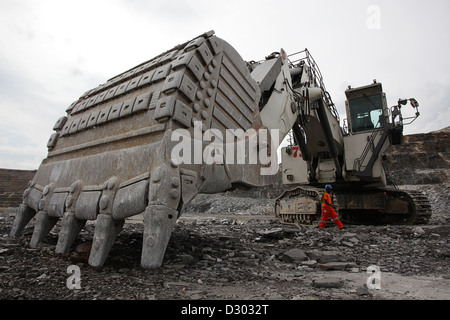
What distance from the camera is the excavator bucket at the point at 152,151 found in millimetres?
2137

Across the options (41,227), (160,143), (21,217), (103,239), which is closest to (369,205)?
(160,143)

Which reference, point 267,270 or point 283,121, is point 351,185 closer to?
point 283,121

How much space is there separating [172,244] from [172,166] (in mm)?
1404

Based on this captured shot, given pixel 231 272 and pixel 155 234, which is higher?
pixel 155 234

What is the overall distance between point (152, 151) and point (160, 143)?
105 millimetres

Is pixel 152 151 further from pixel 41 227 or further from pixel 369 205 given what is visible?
pixel 369 205

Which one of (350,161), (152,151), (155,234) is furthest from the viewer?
(350,161)

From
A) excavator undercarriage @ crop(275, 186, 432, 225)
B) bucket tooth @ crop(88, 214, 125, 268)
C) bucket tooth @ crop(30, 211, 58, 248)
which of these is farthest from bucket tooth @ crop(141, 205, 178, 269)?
excavator undercarriage @ crop(275, 186, 432, 225)

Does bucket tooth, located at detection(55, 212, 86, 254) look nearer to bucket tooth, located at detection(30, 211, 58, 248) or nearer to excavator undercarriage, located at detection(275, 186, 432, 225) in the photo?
bucket tooth, located at detection(30, 211, 58, 248)

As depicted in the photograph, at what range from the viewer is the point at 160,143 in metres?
2.24

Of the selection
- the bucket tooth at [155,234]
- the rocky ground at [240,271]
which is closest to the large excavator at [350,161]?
the rocky ground at [240,271]

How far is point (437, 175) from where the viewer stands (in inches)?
848

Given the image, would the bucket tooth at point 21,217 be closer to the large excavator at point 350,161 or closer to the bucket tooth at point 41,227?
the bucket tooth at point 41,227

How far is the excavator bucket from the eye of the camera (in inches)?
84.1
